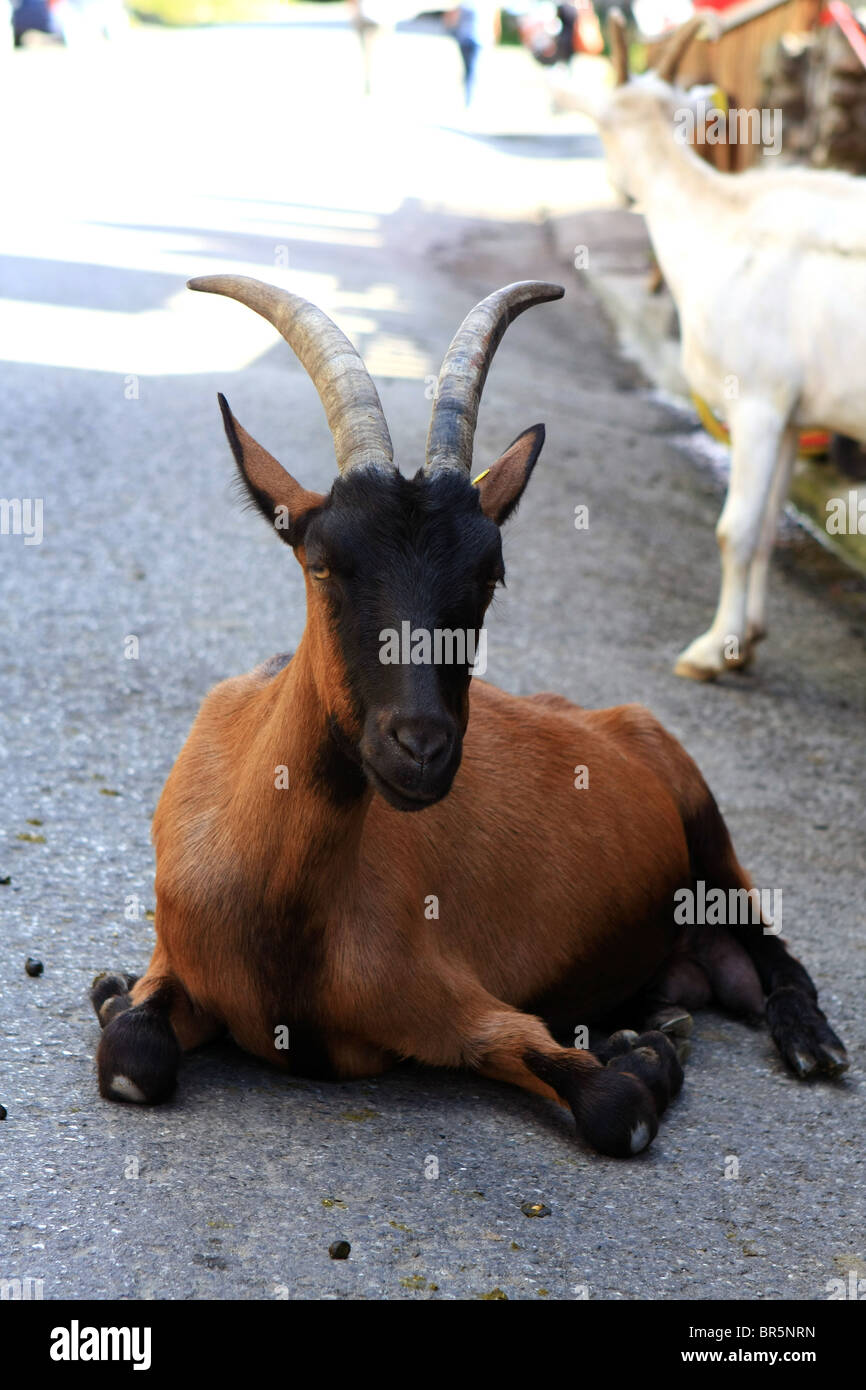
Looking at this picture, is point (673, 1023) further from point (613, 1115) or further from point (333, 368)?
point (333, 368)

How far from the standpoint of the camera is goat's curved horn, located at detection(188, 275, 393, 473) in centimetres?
346

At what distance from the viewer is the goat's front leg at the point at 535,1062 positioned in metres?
3.68

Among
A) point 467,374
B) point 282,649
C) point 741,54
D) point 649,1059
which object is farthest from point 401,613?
point 741,54

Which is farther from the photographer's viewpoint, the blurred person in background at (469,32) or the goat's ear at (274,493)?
the blurred person in background at (469,32)

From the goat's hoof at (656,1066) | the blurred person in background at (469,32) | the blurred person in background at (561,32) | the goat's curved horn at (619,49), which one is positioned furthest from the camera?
the blurred person in background at (561,32)

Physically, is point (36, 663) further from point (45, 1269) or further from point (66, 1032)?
point (45, 1269)

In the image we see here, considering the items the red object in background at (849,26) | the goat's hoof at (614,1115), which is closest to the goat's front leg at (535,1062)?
the goat's hoof at (614,1115)

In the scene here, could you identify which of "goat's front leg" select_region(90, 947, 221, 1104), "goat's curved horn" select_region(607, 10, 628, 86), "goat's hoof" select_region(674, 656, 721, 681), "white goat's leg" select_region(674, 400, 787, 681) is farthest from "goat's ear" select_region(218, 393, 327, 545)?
"goat's curved horn" select_region(607, 10, 628, 86)

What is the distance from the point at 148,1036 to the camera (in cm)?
360

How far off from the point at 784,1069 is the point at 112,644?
145 inches

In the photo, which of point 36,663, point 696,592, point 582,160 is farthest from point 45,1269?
point 582,160

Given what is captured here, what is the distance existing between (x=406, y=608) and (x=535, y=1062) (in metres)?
1.16

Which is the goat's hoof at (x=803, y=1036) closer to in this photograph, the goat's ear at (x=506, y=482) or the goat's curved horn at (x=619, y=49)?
the goat's ear at (x=506, y=482)

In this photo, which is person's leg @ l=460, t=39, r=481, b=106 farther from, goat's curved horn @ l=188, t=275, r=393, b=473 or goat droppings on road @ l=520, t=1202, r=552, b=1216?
goat droppings on road @ l=520, t=1202, r=552, b=1216
